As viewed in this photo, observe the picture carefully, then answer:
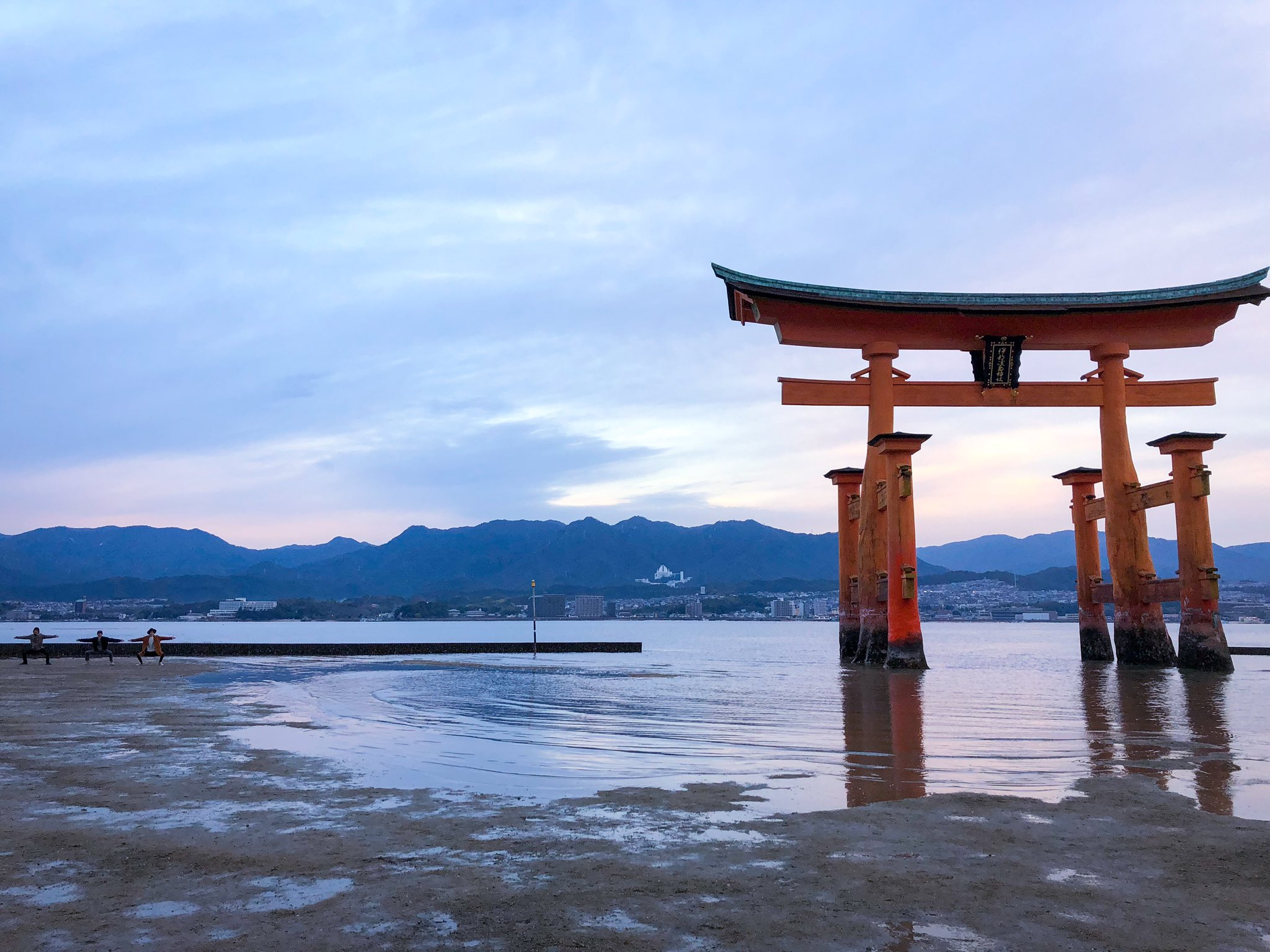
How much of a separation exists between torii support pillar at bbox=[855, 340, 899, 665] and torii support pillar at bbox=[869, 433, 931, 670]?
141 cm

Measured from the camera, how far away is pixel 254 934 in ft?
13.4

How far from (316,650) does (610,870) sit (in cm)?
4852

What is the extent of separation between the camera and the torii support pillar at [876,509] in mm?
28203

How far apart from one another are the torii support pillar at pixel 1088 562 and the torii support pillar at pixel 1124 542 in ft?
8.08

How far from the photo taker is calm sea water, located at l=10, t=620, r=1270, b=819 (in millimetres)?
8500

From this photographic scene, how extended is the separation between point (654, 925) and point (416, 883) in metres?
1.41

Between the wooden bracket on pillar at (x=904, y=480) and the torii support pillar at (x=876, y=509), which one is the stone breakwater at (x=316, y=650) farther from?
the wooden bracket on pillar at (x=904, y=480)

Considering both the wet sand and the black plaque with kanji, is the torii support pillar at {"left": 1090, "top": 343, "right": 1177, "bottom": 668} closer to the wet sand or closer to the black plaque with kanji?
the black plaque with kanji

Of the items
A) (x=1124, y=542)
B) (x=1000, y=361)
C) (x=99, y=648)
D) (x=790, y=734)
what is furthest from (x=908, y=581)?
(x=99, y=648)

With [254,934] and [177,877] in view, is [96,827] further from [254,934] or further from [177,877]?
[254,934]

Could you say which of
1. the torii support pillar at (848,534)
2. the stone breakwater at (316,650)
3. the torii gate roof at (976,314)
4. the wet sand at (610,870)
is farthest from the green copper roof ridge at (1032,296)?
the stone breakwater at (316,650)

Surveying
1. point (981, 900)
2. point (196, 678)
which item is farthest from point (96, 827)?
point (196, 678)

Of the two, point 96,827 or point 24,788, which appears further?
point 24,788

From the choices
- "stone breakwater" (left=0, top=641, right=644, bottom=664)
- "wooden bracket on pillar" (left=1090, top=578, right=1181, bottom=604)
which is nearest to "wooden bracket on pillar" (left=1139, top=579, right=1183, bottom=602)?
"wooden bracket on pillar" (left=1090, top=578, right=1181, bottom=604)
